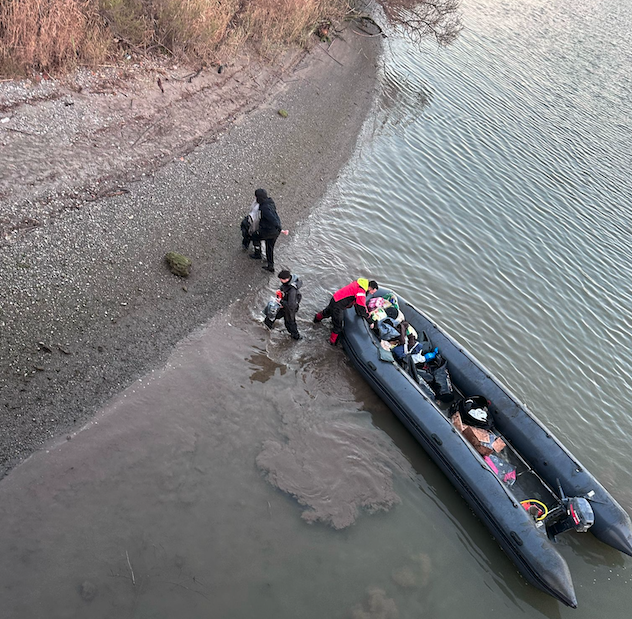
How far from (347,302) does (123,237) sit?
13.4ft

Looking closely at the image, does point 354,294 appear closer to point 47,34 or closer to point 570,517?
point 570,517

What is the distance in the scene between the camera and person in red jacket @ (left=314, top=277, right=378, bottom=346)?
368 inches

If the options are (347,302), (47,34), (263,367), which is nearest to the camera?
(263,367)

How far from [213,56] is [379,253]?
7065 millimetres

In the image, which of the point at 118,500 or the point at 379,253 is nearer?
the point at 118,500

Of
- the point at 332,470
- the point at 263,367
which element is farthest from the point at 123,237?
the point at 332,470

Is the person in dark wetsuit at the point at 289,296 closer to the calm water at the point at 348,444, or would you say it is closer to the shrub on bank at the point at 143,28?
the calm water at the point at 348,444

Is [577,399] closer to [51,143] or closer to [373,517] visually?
[373,517]

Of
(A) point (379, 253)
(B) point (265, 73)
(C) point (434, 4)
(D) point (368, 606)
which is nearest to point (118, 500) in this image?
(D) point (368, 606)

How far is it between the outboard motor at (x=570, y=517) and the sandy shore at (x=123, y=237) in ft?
20.2

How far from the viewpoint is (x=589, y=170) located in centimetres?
1772

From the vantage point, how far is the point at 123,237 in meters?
9.53

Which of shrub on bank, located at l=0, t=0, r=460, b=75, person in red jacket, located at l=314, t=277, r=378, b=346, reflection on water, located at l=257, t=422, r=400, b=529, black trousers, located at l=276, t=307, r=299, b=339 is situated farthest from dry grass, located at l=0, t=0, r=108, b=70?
reflection on water, located at l=257, t=422, r=400, b=529

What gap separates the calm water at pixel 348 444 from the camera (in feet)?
20.4
